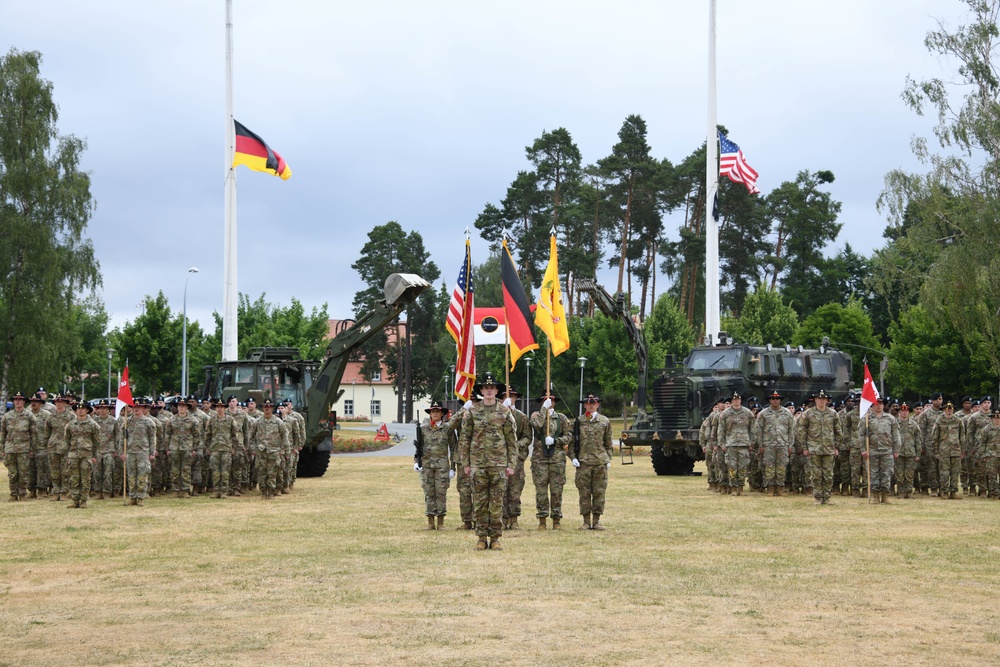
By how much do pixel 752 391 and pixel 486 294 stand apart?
5237cm

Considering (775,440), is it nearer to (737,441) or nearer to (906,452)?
(737,441)

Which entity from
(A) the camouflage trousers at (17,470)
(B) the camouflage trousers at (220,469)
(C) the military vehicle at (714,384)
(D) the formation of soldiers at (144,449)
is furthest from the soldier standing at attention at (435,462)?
(C) the military vehicle at (714,384)

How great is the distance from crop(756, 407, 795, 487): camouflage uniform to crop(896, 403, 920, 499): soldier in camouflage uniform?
1885 millimetres

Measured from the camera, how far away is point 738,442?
2152 cm

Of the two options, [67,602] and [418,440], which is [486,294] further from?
[67,602]

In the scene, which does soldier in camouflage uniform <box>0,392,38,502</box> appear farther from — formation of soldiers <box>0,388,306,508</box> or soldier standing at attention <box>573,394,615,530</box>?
soldier standing at attention <box>573,394,615,530</box>

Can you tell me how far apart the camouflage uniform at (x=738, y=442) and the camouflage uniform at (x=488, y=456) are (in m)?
8.86

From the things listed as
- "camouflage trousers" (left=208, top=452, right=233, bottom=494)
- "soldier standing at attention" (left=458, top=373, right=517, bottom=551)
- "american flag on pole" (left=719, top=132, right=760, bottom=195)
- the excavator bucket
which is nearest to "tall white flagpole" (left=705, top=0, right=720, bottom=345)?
"american flag on pole" (left=719, top=132, right=760, bottom=195)

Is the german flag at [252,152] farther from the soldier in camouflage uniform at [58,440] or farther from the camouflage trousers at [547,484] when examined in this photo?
the camouflage trousers at [547,484]

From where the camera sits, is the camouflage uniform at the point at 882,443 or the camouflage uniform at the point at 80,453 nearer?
the camouflage uniform at the point at 80,453

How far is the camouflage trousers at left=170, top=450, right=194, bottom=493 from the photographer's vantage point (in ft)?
69.3

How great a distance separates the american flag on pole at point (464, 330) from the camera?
15297mm

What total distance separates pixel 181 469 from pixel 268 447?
65.8 inches

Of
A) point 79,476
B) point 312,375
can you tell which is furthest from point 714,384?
point 79,476
